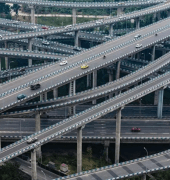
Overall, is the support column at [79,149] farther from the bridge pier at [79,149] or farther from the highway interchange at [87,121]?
the highway interchange at [87,121]

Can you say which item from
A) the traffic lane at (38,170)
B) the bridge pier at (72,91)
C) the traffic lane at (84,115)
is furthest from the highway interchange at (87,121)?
the traffic lane at (38,170)

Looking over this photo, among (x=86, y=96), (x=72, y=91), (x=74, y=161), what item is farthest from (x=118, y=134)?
(x=72, y=91)

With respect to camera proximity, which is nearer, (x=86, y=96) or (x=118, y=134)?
(x=118, y=134)

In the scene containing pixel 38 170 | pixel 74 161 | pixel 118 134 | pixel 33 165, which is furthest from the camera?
pixel 74 161

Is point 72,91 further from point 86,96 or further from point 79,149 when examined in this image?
point 79,149

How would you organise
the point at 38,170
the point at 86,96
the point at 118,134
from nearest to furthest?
the point at 38,170, the point at 118,134, the point at 86,96

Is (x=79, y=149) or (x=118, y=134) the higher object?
(x=118, y=134)

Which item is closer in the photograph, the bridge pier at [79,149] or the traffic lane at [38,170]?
the traffic lane at [38,170]

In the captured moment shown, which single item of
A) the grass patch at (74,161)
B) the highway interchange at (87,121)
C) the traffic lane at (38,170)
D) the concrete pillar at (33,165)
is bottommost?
the grass patch at (74,161)

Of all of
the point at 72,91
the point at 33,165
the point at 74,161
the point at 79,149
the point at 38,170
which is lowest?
the point at 74,161

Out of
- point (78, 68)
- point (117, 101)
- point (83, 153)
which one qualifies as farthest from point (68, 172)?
point (78, 68)

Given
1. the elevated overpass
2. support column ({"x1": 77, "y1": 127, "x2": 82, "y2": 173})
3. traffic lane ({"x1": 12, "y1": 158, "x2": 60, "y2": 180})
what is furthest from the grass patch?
the elevated overpass

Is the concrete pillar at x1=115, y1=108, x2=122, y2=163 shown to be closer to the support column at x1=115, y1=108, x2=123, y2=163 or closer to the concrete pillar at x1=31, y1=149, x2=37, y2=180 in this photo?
the support column at x1=115, y1=108, x2=123, y2=163
